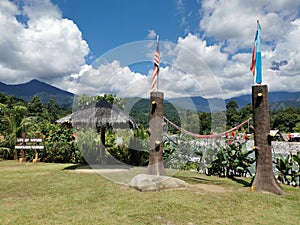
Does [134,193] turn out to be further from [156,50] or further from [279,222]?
[156,50]

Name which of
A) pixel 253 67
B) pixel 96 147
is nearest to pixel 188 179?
pixel 253 67

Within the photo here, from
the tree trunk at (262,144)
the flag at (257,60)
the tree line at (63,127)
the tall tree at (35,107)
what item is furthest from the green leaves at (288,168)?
the tall tree at (35,107)

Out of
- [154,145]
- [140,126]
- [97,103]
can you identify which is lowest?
[154,145]

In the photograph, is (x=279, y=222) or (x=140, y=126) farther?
(x=140, y=126)

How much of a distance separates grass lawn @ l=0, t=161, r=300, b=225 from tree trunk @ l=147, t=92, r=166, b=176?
0.91 metres

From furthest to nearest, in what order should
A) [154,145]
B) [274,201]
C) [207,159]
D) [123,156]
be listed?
[123,156], [207,159], [154,145], [274,201]

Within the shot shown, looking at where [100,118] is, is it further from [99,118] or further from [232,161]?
[232,161]


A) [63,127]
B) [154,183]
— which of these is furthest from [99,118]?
[154,183]

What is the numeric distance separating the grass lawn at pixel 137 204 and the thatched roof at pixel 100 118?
106 inches

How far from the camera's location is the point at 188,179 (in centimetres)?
700

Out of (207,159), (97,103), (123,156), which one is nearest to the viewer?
(207,159)

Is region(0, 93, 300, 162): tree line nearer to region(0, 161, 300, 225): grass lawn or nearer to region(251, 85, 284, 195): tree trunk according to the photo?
region(251, 85, 284, 195): tree trunk

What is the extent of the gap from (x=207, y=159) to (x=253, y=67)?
3.45m

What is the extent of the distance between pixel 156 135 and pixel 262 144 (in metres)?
2.44
